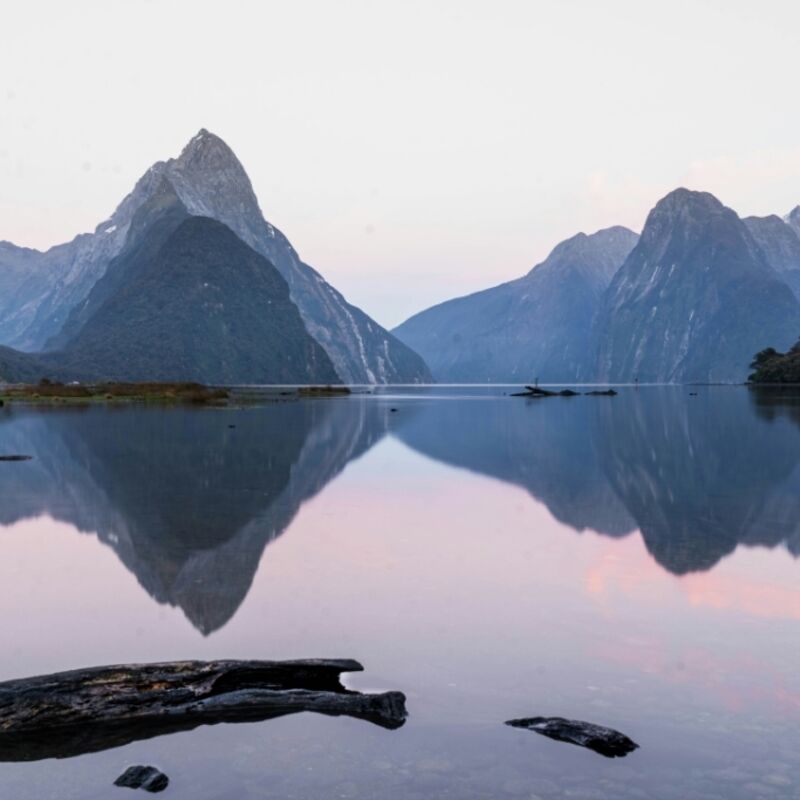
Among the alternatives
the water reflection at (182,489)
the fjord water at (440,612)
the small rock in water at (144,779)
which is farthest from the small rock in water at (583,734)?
the water reflection at (182,489)

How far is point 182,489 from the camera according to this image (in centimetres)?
3756

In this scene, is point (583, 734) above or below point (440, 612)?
below

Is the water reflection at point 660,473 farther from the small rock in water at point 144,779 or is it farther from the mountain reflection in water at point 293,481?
the small rock in water at point 144,779

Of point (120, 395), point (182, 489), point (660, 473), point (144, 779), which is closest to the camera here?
point (144, 779)

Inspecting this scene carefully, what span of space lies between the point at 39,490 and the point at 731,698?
29.6m

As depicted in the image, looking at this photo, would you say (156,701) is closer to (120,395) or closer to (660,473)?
(660,473)

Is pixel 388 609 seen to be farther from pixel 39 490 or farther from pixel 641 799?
pixel 39 490

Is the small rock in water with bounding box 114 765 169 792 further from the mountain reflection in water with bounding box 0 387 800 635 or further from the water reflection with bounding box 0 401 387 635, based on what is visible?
the mountain reflection in water with bounding box 0 387 800 635

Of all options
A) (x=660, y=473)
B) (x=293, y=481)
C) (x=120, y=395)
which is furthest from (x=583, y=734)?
(x=120, y=395)

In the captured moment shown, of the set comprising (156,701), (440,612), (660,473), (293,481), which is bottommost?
(156,701)

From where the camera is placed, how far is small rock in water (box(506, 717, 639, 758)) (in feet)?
37.6

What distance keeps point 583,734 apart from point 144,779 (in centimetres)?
513

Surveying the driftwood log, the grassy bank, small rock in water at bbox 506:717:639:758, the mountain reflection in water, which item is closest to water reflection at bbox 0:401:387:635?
the mountain reflection in water

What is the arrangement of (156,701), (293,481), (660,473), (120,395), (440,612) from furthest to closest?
(120,395)
(660,473)
(293,481)
(440,612)
(156,701)
